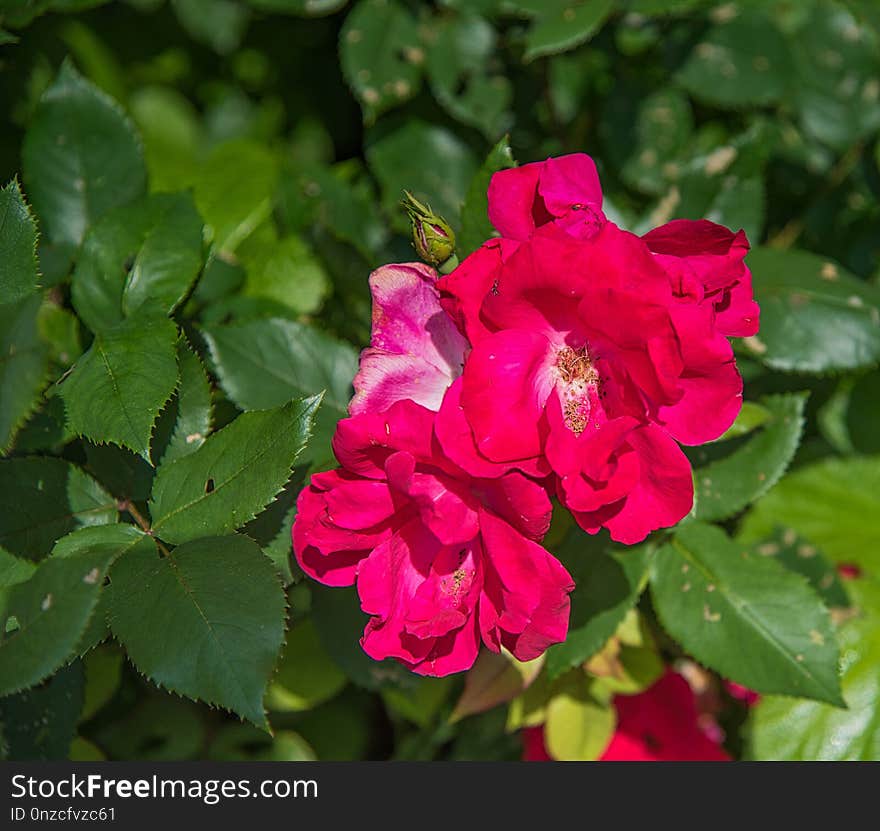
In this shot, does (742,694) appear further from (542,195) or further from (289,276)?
(542,195)

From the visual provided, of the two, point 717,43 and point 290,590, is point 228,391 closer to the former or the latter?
point 290,590

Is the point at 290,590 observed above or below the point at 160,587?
below

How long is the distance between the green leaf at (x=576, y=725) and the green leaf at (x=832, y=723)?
25 cm

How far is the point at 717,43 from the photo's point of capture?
68.2 inches

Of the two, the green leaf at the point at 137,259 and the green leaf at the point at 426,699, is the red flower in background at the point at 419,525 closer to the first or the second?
the green leaf at the point at 137,259

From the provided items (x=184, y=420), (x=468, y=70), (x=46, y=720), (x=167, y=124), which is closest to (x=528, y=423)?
(x=184, y=420)

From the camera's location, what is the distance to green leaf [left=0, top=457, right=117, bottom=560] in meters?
0.99

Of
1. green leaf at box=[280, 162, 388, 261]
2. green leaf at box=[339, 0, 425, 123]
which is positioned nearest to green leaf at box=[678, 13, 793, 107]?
green leaf at box=[339, 0, 425, 123]

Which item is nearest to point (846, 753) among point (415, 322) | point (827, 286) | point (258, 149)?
point (827, 286)

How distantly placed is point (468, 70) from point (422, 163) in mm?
175

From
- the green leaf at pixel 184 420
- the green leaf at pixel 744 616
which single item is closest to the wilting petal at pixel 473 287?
the green leaf at pixel 184 420

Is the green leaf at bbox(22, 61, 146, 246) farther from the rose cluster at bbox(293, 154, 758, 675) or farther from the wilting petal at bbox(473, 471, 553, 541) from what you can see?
the wilting petal at bbox(473, 471, 553, 541)

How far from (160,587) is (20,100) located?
1051mm

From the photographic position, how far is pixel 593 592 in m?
1.22
